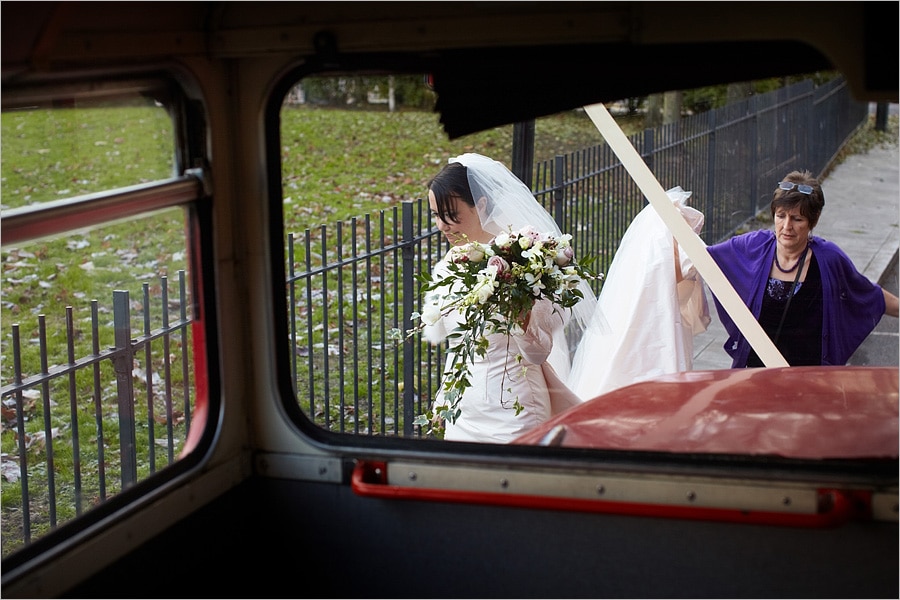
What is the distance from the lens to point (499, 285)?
422 cm

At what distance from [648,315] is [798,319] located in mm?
846

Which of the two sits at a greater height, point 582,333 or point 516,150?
point 516,150

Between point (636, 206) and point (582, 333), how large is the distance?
2.13m

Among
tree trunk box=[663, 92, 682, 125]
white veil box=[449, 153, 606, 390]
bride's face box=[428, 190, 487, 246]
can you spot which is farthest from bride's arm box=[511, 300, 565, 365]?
tree trunk box=[663, 92, 682, 125]

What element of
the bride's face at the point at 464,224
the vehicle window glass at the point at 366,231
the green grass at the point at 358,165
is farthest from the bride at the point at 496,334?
the green grass at the point at 358,165

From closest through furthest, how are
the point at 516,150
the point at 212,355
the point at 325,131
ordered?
1. the point at 212,355
2. the point at 516,150
3. the point at 325,131

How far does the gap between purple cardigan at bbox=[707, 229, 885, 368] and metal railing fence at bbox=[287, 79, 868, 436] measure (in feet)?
2.33

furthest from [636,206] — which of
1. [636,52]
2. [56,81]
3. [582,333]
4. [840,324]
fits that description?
[56,81]

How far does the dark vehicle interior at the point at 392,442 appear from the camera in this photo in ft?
7.72

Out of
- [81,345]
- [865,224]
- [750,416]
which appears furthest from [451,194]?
[865,224]

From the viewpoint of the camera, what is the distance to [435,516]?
2.78 m

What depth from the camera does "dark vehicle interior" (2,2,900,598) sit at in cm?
235

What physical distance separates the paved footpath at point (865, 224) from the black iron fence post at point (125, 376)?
120 inches

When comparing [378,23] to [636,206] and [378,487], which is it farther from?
[636,206]
